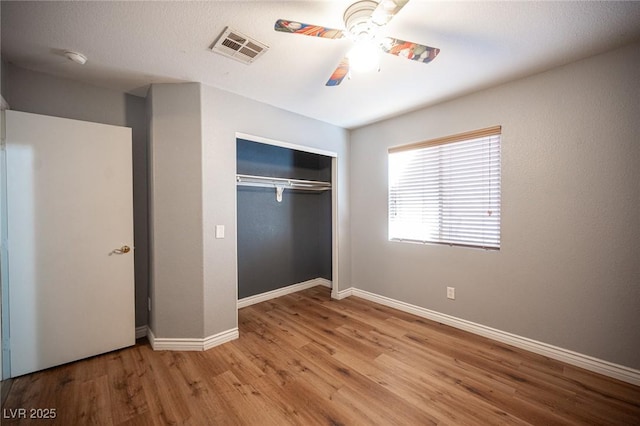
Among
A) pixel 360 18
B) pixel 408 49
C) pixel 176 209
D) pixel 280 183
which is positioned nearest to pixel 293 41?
pixel 360 18

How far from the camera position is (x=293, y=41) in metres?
1.79

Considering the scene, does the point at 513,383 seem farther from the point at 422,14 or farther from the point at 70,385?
the point at 70,385

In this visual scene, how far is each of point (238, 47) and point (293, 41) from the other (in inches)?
16.3

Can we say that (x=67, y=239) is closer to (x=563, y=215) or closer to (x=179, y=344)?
(x=179, y=344)

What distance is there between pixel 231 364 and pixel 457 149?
3046 millimetres

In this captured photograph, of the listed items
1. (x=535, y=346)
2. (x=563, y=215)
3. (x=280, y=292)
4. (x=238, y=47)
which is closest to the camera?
(x=238, y=47)

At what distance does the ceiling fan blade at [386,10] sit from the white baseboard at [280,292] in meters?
3.33

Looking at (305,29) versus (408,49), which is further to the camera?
(408,49)

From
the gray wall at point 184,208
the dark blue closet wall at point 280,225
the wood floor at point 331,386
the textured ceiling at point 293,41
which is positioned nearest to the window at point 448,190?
the textured ceiling at point 293,41

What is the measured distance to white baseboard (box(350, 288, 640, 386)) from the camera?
75.1 inches

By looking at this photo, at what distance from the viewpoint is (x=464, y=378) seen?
1952 millimetres

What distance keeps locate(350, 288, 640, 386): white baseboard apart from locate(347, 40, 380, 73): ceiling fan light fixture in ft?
8.74

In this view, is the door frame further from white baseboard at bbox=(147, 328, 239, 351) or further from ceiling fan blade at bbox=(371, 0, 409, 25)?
ceiling fan blade at bbox=(371, 0, 409, 25)

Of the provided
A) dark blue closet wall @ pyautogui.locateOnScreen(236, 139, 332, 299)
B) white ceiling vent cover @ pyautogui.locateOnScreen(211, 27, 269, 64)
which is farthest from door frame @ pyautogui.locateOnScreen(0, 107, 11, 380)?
dark blue closet wall @ pyautogui.locateOnScreen(236, 139, 332, 299)
